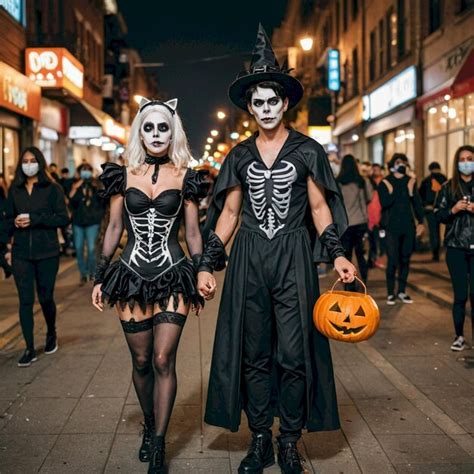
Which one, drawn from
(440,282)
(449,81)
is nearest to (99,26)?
(449,81)

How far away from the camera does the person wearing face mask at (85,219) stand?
1294 centimetres

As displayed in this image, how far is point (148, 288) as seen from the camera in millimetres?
4402

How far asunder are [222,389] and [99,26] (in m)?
36.5

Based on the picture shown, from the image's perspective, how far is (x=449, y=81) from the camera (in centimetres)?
1800

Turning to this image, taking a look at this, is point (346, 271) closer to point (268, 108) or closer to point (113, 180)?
point (268, 108)

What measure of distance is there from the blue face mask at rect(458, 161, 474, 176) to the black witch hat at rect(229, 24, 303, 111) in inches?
131

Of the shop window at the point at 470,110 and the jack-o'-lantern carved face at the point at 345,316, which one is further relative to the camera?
the shop window at the point at 470,110

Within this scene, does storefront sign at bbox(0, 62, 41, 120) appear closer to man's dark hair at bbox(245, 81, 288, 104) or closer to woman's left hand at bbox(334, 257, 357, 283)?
man's dark hair at bbox(245, 81, 288, 104)

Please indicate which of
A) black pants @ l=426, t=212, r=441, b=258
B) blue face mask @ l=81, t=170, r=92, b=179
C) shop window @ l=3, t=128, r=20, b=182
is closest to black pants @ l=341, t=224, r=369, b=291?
black pants @ l=426, t=212, r=441, b=258

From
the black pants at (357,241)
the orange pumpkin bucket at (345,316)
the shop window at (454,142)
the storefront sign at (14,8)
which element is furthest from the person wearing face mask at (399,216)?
the storefront sign at (14,8)

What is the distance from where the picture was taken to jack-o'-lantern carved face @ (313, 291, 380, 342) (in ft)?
13.8

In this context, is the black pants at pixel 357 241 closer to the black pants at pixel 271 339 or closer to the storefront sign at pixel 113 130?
the black pants at pixel 271 339

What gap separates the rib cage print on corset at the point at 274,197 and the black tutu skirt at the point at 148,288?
536 millimetres

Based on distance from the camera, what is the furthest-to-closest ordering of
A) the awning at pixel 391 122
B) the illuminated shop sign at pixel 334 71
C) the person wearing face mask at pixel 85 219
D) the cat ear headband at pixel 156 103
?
1. the illuminated shop sign at pixel 334 71
2. the awning at pixel 391 122
3. the person wearing face mask at pixel 85 219
4. the cat ear headband at pixel 156 103
